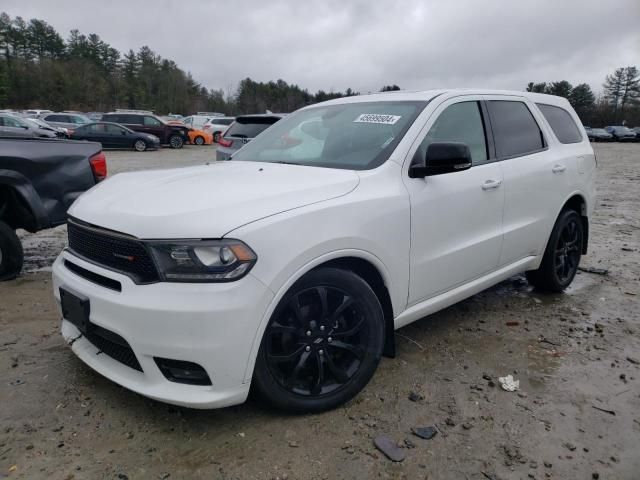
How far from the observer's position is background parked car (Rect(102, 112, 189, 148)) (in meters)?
26.3

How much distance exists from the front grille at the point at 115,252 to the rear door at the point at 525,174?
257 cm

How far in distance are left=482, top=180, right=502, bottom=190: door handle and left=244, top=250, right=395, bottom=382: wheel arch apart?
44.4 inches

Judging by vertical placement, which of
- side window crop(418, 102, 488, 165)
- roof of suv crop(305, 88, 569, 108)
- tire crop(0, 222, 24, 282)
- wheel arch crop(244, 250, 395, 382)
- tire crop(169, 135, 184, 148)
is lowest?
tire crop(0, 222, 24, 282)

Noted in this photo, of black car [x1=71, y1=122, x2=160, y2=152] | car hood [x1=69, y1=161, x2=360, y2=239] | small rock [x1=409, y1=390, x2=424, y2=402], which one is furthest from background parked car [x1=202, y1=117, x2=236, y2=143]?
small rock [x1=409, y1=390, x2=424, y2=402]

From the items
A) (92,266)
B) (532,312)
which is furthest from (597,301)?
(92,266)

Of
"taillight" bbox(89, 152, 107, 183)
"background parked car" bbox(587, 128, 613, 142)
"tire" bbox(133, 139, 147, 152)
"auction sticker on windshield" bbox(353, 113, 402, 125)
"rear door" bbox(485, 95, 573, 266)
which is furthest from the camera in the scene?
"background parked car" bbox(587, 128, 613, 142)

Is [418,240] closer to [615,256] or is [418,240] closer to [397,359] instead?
[397,359]

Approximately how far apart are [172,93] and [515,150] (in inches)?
2988

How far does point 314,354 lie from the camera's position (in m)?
2.54

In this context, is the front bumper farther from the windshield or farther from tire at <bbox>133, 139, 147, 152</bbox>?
tire at <bbox>133, 139, 147, 152</bbox>

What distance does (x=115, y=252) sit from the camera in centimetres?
238

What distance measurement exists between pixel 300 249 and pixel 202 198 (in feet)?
1.83

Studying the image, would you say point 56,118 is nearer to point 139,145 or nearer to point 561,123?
point 139,145

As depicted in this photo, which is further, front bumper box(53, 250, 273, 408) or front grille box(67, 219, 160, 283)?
front grille box(67, 219, 160, 283)
